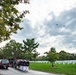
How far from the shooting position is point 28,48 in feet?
401

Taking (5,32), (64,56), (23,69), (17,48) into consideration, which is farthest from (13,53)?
(5,32)

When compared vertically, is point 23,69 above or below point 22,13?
below

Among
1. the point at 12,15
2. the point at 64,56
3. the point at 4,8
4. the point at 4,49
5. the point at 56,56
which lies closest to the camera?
the point at 4,8

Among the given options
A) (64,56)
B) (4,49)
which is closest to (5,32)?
(64,56)

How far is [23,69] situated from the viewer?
1618 inches

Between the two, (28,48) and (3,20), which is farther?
(28,48)

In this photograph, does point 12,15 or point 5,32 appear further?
point 5,32

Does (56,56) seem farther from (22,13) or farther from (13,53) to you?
(13,53)

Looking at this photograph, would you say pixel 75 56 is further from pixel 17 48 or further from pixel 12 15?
pixel 12 15

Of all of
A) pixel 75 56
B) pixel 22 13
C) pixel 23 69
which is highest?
pixel 75 56

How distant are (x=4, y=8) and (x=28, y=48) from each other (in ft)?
341

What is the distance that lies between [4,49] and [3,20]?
85.3m

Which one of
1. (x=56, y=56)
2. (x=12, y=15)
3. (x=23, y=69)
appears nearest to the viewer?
(x=12, y=15)

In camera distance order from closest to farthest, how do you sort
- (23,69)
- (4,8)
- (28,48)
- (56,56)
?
(4,8), (23,69), (56,56), (28,48)
